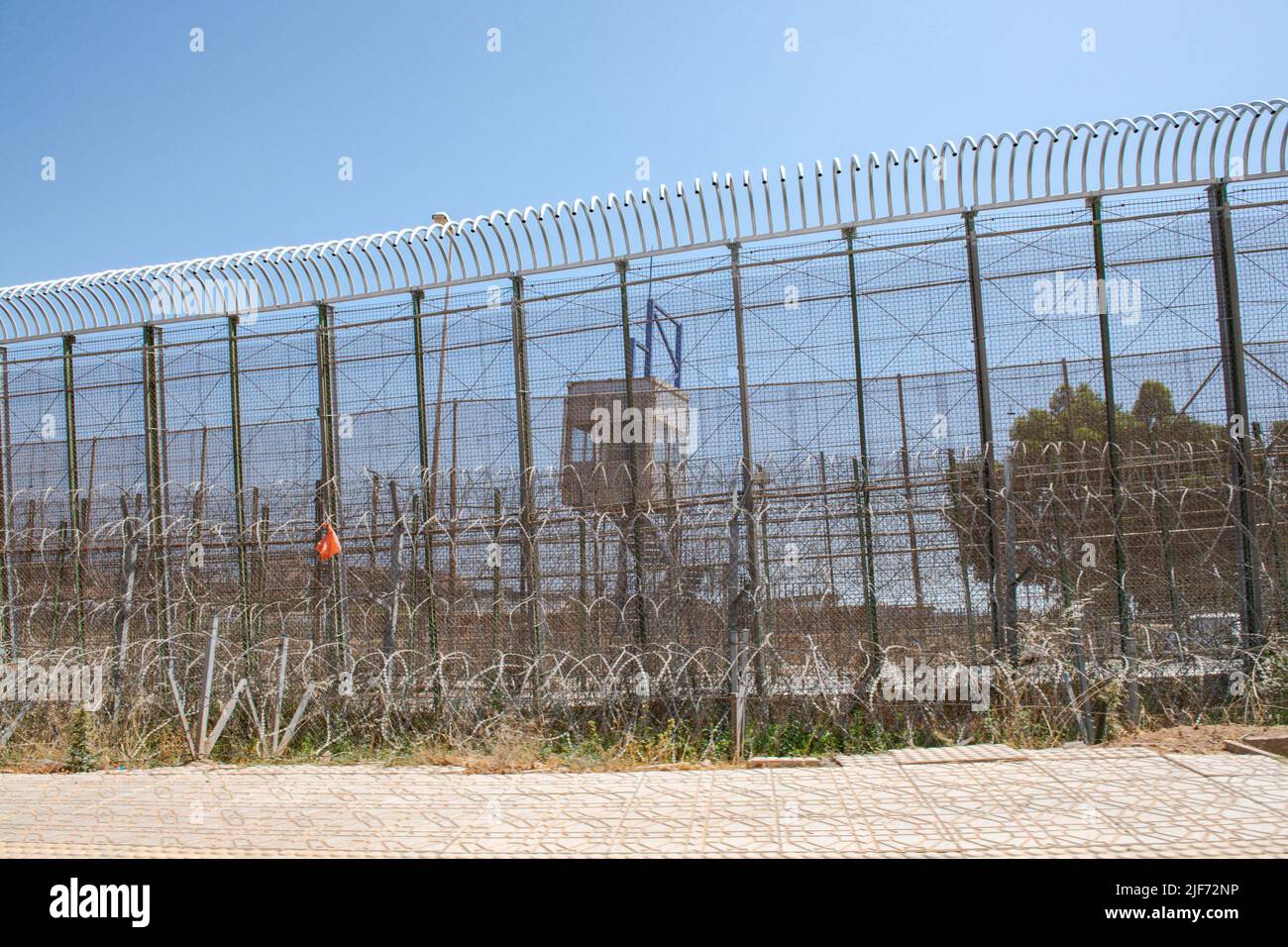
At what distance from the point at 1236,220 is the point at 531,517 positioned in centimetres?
628

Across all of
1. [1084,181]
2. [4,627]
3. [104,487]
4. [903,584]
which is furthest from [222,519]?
[1084,181]

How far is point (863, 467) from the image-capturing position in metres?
8.55

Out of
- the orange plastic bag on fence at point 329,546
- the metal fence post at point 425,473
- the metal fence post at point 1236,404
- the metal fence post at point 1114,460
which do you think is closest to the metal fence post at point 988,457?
the metal fence post at point 1114,460

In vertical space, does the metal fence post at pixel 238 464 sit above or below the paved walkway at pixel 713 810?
above

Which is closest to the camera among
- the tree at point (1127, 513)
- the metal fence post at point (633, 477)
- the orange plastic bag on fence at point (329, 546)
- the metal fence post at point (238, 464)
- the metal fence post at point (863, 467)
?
the tree at point (1127, 513)

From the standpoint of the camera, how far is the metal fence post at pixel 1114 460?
785 centimetres

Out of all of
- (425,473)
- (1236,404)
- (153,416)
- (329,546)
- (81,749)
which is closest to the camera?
(81,749)

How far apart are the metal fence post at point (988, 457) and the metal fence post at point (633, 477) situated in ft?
9.01

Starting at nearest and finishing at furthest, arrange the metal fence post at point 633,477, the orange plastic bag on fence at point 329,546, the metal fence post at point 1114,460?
the metal fence post at point 1114,460 → the metal fence post at point 633,477 → the orange plastic bag on fence at point 329,546

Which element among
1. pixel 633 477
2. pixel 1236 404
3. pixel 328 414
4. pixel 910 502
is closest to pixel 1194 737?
pixel 910 502

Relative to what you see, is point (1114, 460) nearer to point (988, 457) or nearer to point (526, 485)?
point (988, 457)

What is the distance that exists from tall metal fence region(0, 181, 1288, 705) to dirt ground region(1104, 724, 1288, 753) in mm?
605

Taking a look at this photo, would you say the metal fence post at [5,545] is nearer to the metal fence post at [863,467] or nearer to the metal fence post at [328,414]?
the metal fence post at [328,414]

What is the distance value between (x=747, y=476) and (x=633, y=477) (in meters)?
1.15
